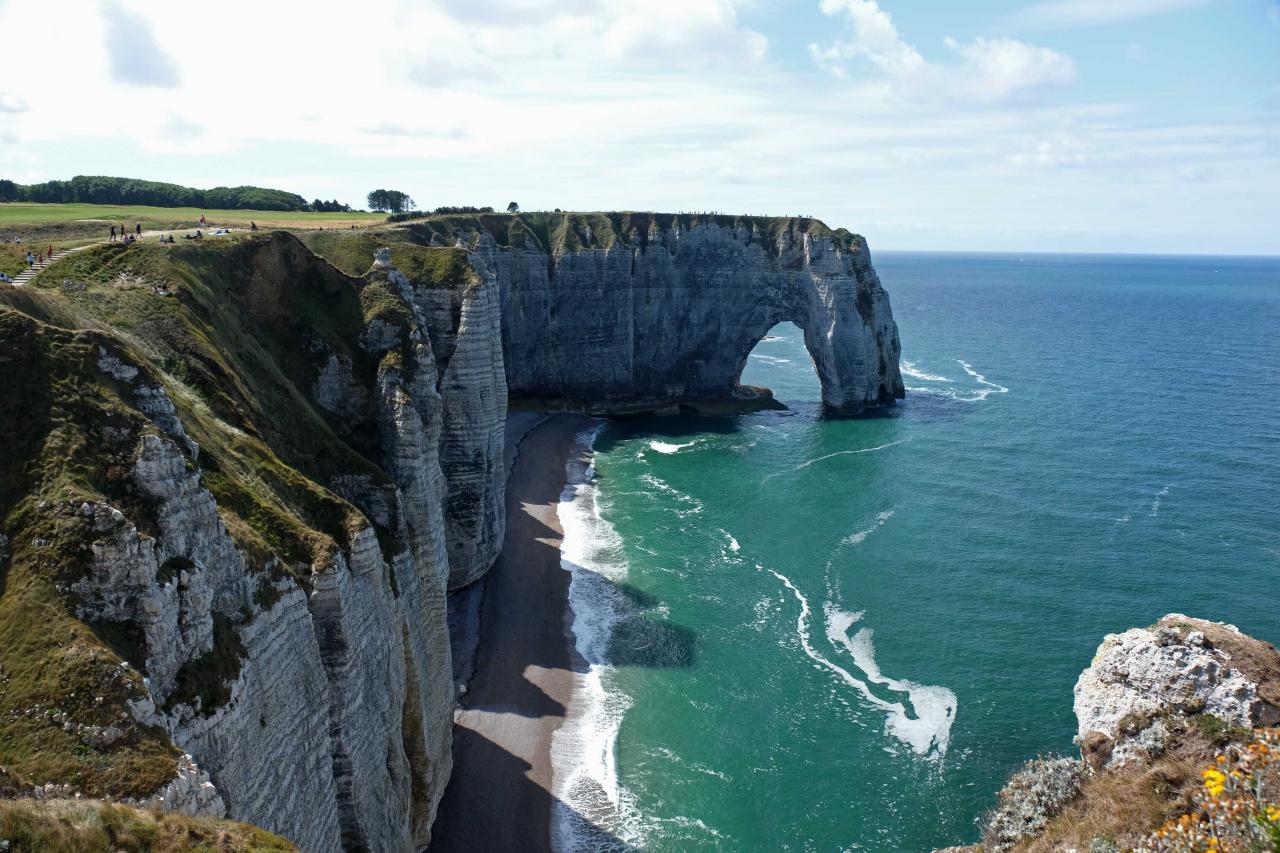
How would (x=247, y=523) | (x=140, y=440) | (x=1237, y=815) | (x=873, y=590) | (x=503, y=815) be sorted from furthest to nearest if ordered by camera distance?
1. (x=873, y=590)
2. (x=503, y=815)
3. (x=247, y=523)
4. (x=140, y=440)
5. (x=1237, y=815)

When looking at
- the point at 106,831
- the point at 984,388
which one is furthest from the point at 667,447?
the point at 106,831

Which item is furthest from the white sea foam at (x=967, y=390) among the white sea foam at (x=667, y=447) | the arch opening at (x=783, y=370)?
the white sea foam at (x=667, y=447)

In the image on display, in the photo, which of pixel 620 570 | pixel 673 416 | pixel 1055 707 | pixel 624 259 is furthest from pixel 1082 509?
pixel 624 259

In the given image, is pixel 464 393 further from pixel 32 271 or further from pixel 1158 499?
pixel 1158 499

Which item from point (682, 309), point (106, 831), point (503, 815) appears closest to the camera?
point (106, 831)

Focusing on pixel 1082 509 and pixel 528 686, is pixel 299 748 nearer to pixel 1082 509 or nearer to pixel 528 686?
pixel 528 686

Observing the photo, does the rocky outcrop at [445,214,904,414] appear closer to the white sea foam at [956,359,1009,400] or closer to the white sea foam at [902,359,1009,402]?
the white sea foam at [902,359,1009,402]

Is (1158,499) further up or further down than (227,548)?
further down
